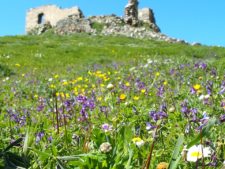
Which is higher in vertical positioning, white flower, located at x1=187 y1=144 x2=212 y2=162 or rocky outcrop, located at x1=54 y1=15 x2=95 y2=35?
rocky outcrop, located at x1=54 y1=15 x2=95 y2=35

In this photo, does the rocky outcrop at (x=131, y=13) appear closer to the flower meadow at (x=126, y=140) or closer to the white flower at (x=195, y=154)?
the flower meadow at (x=126, y=140)

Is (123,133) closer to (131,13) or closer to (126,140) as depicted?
(126,140)

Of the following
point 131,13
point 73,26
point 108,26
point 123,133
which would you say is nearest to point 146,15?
point 131,13

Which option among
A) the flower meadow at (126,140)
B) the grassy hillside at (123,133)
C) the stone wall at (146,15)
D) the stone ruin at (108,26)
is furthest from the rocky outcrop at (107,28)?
the flower meadow at (126,140)

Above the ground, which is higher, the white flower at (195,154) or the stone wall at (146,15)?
the stone wall at (146,15)

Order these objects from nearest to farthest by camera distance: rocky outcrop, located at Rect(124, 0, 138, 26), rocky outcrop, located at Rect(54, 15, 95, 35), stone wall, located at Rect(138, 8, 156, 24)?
rocky outcrop, located at Rect(54, 15, 95, 35), rocky outcrop, located at Rect(124, 0, 138, 26), stone wall, located at Rect(138, 8, 156, 24)

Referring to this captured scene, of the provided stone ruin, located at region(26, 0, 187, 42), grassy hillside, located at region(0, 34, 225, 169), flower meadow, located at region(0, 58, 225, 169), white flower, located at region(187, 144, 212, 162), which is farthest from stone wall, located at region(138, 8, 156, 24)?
white flower, located at region(187, 144, 212, 162)

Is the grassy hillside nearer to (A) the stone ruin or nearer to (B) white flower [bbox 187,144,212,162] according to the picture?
(B) white flower [bbox 187,144,212,162]

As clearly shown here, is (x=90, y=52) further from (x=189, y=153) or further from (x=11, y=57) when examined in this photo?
(x=189, y=153)

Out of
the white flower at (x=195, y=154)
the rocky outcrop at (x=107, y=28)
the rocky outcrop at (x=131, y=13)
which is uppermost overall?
the rocky outcrop at (x=131, y=13)

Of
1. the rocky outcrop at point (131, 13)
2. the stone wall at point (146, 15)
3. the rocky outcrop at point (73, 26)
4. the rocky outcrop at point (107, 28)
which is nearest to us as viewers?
the rocky outcrop at point (107, 28)

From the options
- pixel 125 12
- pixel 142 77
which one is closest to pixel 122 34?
pixel 125 12

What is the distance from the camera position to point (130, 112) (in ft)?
13.1

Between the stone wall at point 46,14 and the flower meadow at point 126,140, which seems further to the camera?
the stone wall at point 46,14
